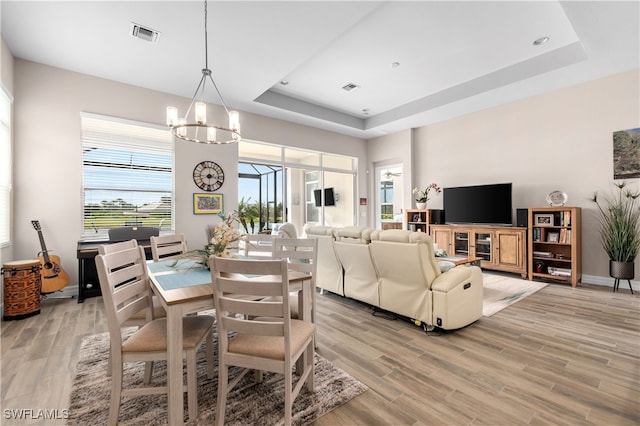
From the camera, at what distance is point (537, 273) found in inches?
193

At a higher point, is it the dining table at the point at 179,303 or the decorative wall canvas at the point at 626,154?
the decorative wall canvas at the point at 626,154

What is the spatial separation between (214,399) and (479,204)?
18.4ft

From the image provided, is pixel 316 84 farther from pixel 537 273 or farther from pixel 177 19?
pixel 537 273

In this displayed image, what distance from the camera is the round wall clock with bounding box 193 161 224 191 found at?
17.2ft

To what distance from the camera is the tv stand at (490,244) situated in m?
5.04

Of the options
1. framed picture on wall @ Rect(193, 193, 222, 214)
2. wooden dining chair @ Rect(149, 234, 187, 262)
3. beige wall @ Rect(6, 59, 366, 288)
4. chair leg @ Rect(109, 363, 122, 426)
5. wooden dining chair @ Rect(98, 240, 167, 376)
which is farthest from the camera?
framed picture on wall @ Rect(193, 193, 222, 214)

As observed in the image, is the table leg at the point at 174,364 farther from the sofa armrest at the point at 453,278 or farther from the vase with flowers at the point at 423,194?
the vase with flowers at the point at 423,194

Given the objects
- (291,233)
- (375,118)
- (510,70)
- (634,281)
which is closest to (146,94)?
(291,233)

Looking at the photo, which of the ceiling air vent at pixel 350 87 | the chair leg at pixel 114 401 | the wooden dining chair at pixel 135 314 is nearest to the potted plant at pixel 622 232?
the ceiling air vent at pixel 350 87

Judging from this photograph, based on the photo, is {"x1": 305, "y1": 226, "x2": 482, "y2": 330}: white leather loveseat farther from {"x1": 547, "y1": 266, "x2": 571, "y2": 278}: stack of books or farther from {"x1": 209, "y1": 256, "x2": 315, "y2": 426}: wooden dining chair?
{"x1": 547, "y1": 266, "x2": 571, "y2": 278}: stack of books

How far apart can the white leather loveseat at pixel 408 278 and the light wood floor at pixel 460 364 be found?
0.19 meters

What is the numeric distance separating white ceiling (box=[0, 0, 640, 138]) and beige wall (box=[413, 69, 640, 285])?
35 centimetres

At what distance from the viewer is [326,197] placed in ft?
25.0

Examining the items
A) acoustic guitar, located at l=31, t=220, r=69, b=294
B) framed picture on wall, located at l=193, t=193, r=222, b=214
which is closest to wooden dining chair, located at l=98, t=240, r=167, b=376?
acoustic guitar, located at l=31, t=220, r=69, b=294
